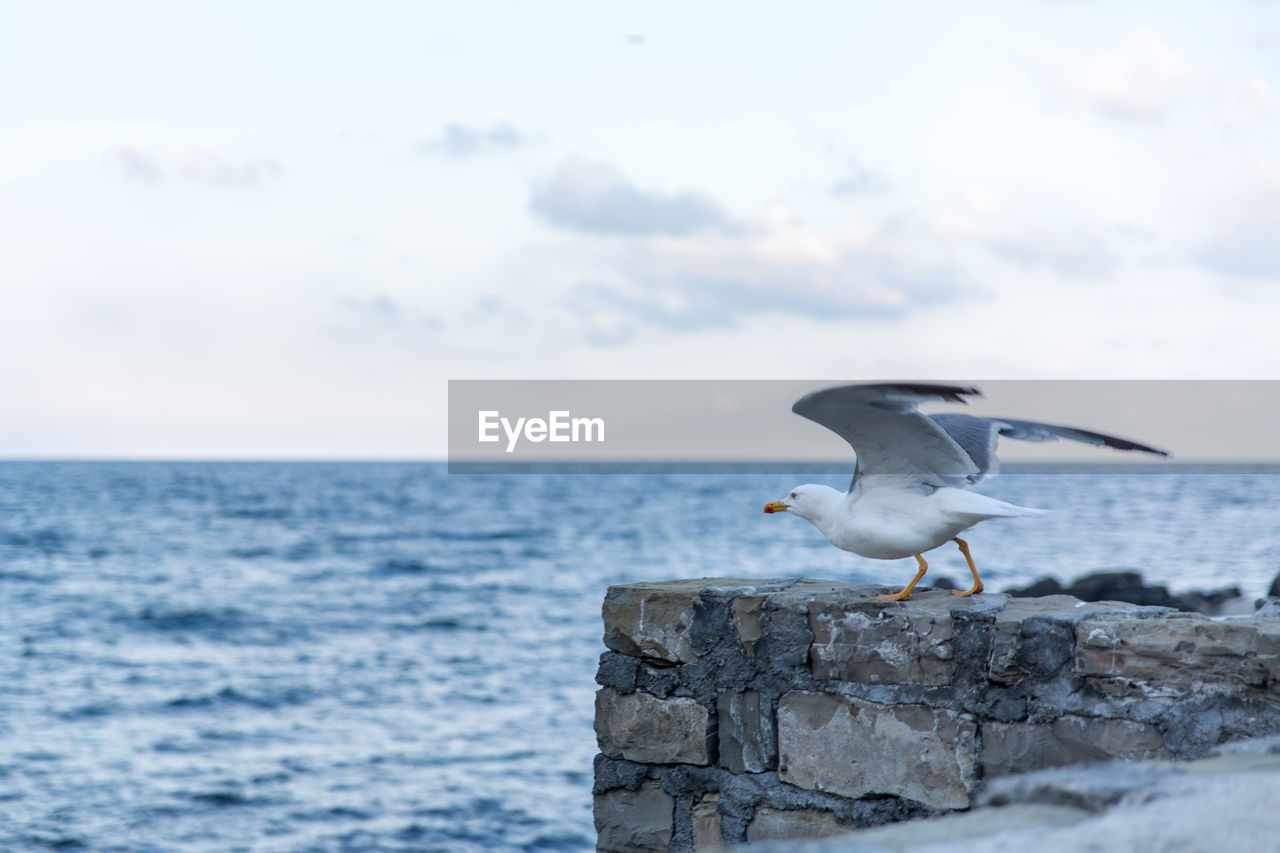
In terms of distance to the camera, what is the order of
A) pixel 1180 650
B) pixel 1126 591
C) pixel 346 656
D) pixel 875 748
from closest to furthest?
pixel 1180 650
pixel 875 748
pixel 1126 591
pixel 346 656

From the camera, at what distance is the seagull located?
3.36 metres

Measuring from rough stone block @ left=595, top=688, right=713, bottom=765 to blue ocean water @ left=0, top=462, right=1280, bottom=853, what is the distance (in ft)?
4.57

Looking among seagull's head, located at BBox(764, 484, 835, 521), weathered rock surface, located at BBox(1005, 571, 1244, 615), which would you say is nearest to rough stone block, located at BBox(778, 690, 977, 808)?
seagull's head, located at BBox(764, 484, 835, 521)

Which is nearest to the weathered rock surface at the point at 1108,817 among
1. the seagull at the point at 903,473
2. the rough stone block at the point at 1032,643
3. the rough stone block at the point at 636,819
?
the rough stone block at the point at 1032,643

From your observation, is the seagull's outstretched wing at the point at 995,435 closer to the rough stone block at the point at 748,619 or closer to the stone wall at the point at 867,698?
the stone wall at the point at 867,698

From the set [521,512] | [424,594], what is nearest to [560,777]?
[424,594]

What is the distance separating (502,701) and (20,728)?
4.76m

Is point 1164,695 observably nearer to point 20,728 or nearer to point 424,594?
point 20,728

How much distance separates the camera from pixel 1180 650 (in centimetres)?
304

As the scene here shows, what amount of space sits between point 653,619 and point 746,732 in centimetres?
49

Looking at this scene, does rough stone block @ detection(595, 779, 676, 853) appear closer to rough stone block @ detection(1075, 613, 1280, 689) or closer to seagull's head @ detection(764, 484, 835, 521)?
seagull's head @ detection(764, 484, 835, 521)

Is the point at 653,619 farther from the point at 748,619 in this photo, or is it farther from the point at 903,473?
the point at 903,473

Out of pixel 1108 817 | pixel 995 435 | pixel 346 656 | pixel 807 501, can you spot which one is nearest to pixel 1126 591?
pixel 346 656

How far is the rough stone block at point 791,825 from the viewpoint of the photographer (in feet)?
11.7
